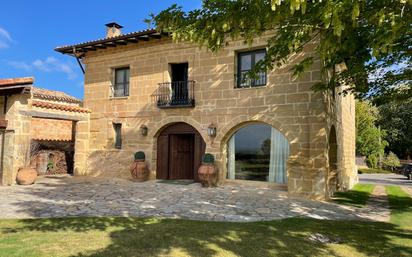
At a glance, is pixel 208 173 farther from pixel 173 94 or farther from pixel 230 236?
pixel 230 236

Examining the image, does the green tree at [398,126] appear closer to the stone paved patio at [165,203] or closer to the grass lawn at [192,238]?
the stone paved patio at [165,203]

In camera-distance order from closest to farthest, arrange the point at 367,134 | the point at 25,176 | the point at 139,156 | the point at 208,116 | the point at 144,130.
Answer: the point at 25,176
the point at 208,116
the point at 139,156
the point at 144,130
the point at 367,134

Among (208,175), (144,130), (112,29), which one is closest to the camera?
(208,175)

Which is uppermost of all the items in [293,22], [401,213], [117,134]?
[293,22]

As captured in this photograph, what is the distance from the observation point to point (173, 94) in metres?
13.1

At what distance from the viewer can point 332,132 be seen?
11578mm

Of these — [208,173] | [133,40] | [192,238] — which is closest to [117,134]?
[133,40]

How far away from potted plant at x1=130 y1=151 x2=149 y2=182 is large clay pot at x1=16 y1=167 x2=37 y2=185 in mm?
3618

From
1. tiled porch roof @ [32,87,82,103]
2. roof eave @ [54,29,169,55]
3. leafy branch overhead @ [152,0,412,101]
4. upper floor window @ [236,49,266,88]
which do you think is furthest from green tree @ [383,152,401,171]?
leafy branch overhead @ [152,0,412,101]

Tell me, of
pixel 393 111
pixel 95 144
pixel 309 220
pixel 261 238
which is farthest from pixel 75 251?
pixel 393 111

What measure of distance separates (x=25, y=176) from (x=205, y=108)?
23.3ft

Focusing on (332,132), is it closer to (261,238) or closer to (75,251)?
(261,238)

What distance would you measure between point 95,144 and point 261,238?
442 inches

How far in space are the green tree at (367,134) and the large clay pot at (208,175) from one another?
819 inches
